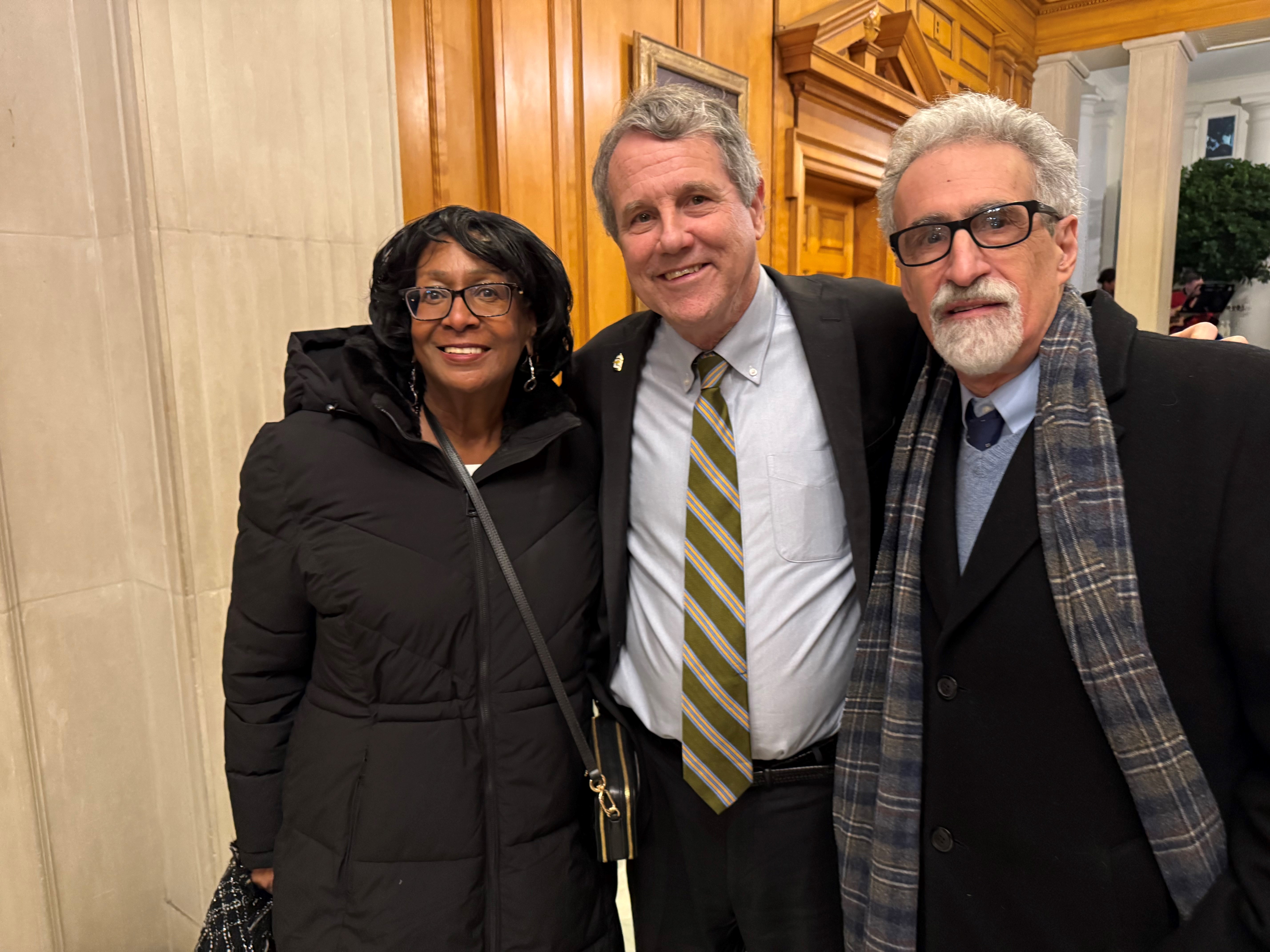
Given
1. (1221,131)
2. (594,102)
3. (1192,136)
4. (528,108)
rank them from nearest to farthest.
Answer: (528,108), (594,102), (1221,131), (1192,136)

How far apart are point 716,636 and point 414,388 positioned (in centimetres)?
73

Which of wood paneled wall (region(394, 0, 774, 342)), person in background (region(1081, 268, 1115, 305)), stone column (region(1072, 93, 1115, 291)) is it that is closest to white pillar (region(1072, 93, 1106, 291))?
stone column (region(1072, 93, 1115, 291))

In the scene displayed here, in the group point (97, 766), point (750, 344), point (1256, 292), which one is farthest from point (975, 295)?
point (1256, 292)

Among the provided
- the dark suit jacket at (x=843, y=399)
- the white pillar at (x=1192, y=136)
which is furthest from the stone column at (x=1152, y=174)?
the dark suit jacket at (x=843, y=399)

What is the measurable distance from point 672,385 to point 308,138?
4.00 feet

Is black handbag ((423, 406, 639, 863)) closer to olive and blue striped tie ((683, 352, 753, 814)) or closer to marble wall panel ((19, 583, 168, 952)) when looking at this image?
olive and blue striped tie ((683, 352, 753, 814))

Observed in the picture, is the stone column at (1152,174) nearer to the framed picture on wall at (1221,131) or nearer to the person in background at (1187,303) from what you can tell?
the person in background at (1187,303)

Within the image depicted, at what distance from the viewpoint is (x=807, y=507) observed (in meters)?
1.57

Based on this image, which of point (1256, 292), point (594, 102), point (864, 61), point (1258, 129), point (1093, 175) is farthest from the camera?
point (1258, 129)

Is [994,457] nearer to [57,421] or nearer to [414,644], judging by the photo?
[414,644]

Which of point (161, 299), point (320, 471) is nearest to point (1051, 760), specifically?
point (320, 471)

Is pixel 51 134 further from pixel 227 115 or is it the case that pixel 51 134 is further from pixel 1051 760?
pixel 1051 760

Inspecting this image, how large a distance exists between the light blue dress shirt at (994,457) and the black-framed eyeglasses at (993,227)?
7.3 inches

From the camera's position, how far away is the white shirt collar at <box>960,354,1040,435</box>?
4.22ft
